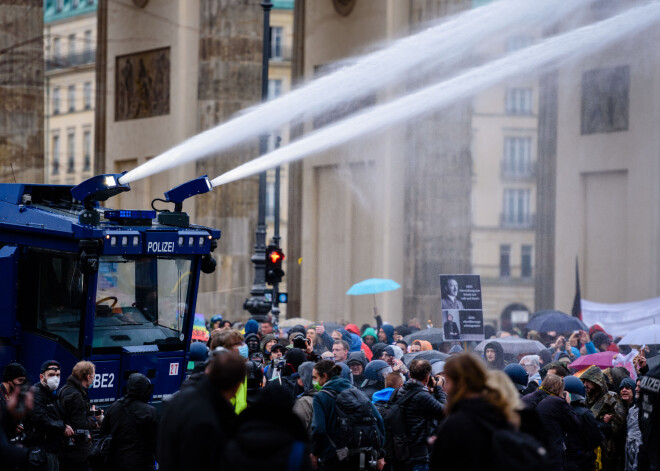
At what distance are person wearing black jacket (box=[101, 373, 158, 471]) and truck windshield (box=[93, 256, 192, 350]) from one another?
2281 millimetres

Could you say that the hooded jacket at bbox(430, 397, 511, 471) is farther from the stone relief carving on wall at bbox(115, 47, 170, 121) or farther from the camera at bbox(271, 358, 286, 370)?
the stone relief carving on wall at bbox(115, 47, 170, 121)

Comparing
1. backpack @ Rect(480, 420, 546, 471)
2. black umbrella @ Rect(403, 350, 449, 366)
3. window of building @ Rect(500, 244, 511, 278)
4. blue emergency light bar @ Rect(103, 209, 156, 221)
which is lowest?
window of building @ Rect(500, 244, 511, 278)

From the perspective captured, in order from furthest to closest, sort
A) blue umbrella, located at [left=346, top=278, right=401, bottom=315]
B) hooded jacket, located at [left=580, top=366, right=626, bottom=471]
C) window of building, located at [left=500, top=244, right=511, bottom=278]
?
window of building, located at [left=500, top=244, right=511, bottom=278]
blue umbrella, located at [left=346, top=278, right=401, bottom=315]
hooded jacket, located at [left=580, top=366, right=626, bottom=471]

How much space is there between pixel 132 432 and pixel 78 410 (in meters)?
1.09

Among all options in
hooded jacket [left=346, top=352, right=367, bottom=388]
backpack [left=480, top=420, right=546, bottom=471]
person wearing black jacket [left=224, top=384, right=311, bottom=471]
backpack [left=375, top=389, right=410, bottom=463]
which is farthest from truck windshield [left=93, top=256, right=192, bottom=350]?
backpack [left=480, top=420, right=546, bottom=471]

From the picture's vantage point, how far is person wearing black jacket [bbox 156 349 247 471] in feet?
20.5

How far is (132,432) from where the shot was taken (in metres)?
9.13

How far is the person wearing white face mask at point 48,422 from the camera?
387 inches

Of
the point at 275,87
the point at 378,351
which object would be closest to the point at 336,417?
the point at 378,351

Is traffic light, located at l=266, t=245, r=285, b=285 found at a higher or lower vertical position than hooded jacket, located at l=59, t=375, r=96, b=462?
higher

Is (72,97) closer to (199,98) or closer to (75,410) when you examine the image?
(199,98)

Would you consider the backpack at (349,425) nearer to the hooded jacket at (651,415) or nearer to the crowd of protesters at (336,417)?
the crowd of protesters at (336,417)

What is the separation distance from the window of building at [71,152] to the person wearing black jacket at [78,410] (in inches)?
2302

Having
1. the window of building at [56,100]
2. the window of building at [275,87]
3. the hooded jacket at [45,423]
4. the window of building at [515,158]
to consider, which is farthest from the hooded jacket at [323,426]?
the window of building at [56,100]
